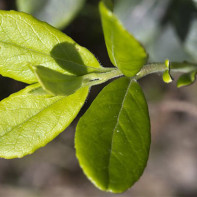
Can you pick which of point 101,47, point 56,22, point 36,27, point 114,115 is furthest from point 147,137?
point 101,47

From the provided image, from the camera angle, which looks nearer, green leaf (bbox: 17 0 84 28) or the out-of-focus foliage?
green leaf (bbox: 17 0 84 28)

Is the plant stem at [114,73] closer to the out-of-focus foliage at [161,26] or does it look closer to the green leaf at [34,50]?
the green leaf at [34,50]

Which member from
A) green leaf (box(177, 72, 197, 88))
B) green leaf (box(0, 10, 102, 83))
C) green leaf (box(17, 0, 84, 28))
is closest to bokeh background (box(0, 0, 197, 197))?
green leaf (box(17, 0, 84, 28))

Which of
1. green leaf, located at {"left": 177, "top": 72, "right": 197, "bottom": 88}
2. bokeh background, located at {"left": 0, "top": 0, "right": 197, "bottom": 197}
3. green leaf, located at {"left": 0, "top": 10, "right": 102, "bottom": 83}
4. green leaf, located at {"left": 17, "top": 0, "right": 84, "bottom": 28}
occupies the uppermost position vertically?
green leaf, located at {"left": 0, "top": 10, "right": 102, "bottom": 83}

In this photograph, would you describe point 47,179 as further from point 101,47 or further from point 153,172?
point 101,47

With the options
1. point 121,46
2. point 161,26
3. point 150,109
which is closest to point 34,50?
point 121,46

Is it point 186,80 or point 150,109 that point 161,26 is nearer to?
point 150,109

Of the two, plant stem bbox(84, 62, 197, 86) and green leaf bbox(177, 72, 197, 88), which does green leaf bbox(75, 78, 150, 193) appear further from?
green leaf bbox(177, 72, 197, 88)
